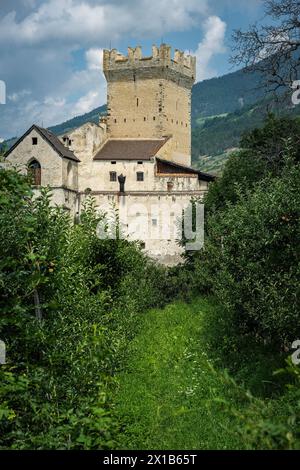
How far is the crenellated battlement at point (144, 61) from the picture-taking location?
73.9m

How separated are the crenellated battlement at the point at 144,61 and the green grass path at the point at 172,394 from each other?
4816 centimetres

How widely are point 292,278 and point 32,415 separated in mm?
8024

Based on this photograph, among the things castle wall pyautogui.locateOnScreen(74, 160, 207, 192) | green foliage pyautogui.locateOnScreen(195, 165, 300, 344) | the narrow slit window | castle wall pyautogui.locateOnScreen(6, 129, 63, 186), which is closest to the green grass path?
green foliage pyautogui.locateOnScreen(195, 165, 300, 344)

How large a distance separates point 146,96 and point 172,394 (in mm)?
→ 58162

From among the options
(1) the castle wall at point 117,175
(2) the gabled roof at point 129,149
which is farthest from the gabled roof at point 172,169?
(2) the gabled roof at point 129,149

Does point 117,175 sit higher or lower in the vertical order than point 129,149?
lower

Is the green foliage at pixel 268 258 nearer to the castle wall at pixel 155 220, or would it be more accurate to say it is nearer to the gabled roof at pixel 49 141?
the castle wall at pixel 155 220

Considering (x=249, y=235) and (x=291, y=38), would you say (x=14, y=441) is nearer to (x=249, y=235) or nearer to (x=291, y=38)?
(x=249, y=235)

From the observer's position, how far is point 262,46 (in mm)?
16484

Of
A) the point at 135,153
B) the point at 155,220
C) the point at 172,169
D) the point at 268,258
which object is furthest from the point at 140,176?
the point at 268,258

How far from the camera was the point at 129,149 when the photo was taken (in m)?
67.5

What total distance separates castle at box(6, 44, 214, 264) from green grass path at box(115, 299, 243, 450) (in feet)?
56.1

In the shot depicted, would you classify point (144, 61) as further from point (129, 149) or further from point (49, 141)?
point (49, 141)
